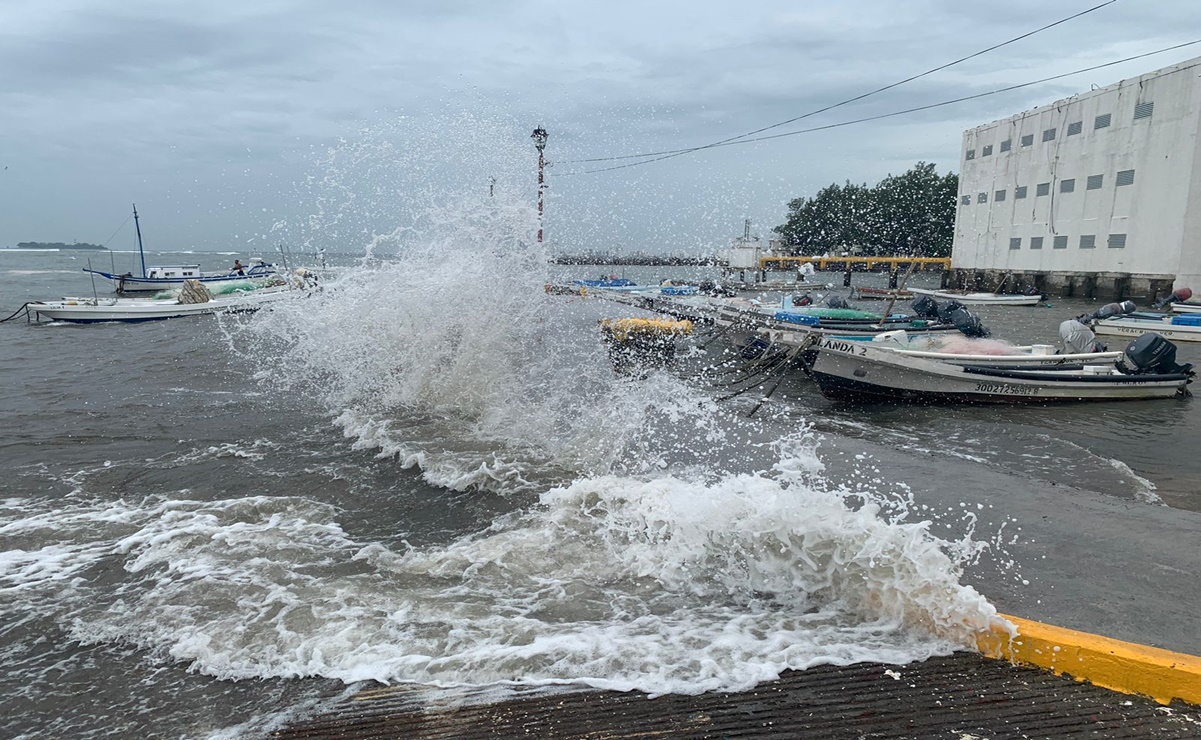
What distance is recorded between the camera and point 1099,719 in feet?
11.1

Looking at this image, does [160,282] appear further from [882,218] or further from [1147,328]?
[882,218]

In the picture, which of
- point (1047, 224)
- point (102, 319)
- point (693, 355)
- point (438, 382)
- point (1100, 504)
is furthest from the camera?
point (1047, 224)

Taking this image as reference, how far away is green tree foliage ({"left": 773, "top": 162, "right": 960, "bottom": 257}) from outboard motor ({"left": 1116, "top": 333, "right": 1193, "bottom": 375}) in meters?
71.2

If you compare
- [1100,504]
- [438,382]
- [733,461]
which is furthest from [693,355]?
[1100,504]

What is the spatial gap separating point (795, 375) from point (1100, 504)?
1255cm

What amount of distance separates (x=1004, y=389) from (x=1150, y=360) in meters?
3.56

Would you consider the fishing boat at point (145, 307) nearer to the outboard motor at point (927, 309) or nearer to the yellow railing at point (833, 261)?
the outboard motor at point (927, 309)

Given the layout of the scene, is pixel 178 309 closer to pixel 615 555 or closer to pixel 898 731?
pixel 615 555

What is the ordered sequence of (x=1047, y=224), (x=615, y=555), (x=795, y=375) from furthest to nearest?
(x=1047, y=224) < (x=795, y=375) < (x=615, y=555)

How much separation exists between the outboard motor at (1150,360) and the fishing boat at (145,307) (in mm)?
26754

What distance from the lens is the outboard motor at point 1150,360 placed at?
49.3ft

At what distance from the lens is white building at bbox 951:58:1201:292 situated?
36.6 m

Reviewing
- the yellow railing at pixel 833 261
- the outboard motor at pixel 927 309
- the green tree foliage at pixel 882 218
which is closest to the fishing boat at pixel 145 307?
the outboard motor at pixel 927 309

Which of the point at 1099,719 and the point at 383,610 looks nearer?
the point at 1099,719
